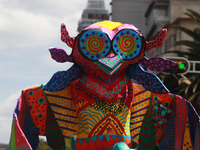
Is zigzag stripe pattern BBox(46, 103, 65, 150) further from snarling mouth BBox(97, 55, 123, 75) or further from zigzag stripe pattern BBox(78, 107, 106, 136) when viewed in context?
snarling mouth BBox(97, 55, 123, 75)

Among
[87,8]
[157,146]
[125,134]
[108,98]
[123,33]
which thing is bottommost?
[87,8]

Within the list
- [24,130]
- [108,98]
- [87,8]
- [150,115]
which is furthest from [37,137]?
[87,8]

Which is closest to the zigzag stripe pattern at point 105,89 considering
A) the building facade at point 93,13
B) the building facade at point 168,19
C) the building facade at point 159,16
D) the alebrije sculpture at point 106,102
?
the alebrije sculpture at point 106,102

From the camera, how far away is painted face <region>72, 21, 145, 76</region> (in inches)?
229

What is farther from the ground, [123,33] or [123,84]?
[123,33]

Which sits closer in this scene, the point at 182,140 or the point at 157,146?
the point at 182,140

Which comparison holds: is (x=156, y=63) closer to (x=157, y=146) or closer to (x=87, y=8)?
(x=157, y=146)

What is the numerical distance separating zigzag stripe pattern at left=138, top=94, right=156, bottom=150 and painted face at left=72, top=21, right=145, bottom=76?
93 cm

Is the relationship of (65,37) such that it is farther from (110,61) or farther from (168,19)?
(168,19)

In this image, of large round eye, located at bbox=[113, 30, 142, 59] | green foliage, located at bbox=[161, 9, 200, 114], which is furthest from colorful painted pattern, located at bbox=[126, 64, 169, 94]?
green foliage, located at bbox=[161, 9, 200, 114]

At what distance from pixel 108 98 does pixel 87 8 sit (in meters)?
60.6

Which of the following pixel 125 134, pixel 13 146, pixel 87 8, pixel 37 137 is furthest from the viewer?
pixel 87 8

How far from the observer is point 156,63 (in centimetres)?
614

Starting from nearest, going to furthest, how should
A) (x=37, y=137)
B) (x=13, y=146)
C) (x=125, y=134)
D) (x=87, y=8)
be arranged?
1. (x=13, y=146)
2. (x=125, y=134)
3. (x=37, y=137)
4. (x=87, y=8)
